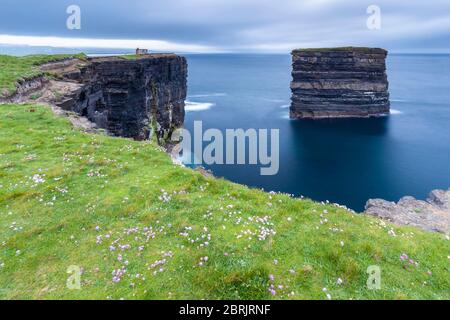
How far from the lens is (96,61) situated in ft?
181

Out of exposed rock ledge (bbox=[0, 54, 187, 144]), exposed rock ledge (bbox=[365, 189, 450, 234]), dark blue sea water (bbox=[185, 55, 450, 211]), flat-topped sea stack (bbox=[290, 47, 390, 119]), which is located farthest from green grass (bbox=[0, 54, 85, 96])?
flat-topped sea stack (bbox=[290, 47, 390, 119])

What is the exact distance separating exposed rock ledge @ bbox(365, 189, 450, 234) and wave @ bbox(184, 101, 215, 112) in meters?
105

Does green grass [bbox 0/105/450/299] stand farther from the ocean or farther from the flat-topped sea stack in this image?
the flat-topped sea stack

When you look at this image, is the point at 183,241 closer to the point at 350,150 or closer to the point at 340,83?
the point at 350,150

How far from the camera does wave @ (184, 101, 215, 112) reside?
5482 inches

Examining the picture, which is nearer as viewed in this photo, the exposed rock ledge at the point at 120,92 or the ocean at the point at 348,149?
the exposed rock ledge at the point at 120,92

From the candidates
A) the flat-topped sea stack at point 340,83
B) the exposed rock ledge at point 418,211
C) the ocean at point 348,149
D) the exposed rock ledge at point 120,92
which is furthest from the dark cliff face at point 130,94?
the flat-topped sea stack at point 340,83

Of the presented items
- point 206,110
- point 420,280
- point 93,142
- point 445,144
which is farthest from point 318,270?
point 206,110

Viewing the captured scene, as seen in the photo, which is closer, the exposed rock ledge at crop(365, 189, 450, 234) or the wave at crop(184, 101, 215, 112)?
the exposed rock ledge at crop(365, 189, 450, 234)

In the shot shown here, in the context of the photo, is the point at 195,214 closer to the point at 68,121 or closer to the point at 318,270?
the point at 318,270

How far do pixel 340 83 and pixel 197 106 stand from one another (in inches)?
2400

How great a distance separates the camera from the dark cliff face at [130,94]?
45312 mm

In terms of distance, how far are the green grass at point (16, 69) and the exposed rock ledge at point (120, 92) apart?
2.34 feet

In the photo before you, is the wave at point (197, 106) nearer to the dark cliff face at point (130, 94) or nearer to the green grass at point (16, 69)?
the dark cliff face at point (130, 94)
